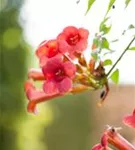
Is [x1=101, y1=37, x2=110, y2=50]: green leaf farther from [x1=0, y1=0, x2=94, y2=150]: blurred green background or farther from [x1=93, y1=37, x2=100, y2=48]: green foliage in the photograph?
[x1=0, y1=0, x2=94, y2=150]: blurred green background

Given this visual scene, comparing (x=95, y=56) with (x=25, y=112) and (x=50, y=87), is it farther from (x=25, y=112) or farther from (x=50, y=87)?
(x=25, y=112)

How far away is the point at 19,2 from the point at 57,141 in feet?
1.96

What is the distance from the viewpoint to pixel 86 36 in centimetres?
62

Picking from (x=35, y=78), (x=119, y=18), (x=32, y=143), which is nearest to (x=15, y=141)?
(x=32, y=143)

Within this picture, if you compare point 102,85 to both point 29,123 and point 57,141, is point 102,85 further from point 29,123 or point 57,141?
point 29,123

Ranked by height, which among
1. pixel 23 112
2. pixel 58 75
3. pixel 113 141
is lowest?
pixel 23 112

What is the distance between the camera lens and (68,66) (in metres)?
0.60

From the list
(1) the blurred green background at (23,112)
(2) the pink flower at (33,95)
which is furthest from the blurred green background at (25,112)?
(2) the pink flower at (33,95)

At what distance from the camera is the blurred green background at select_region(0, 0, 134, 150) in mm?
1688

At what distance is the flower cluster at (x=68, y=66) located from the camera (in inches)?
23.5

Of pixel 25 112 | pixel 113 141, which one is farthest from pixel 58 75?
pixel 25 112

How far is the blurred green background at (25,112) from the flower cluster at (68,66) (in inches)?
37.7

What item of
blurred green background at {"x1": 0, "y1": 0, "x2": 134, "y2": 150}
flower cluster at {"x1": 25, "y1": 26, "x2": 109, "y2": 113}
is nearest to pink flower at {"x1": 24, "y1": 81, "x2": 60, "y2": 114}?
flower cluster at {"x1": 25, "y1": 26, "x2": 109, "y2": 113}

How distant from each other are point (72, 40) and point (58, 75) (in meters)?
0.06
